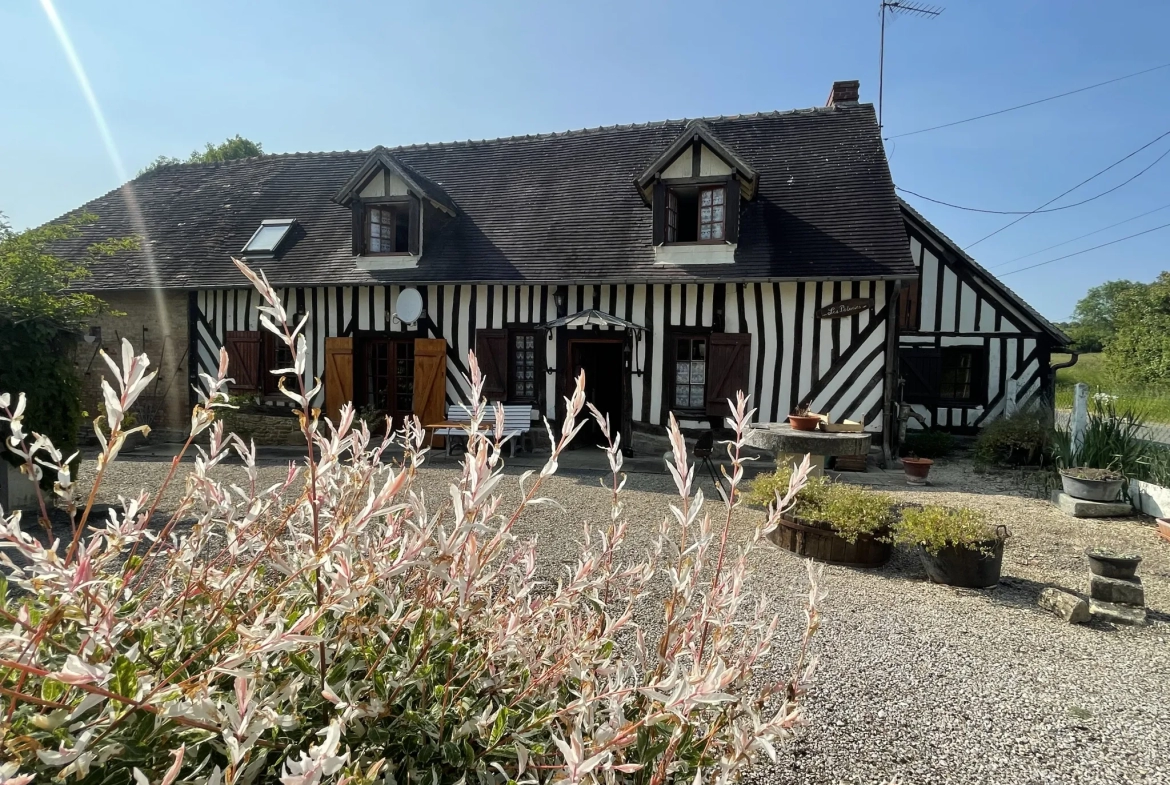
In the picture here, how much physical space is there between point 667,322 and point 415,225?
4411 millimetres

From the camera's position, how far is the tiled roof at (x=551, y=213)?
8555 mm

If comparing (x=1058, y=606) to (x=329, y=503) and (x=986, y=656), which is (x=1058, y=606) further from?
(x=329, y=503)

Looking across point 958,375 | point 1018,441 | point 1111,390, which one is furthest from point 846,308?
point 1111,390

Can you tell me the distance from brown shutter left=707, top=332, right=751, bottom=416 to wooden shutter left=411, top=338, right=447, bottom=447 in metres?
4.08

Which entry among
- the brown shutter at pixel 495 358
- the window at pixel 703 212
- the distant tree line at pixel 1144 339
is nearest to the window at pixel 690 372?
the window at pixel 703 212

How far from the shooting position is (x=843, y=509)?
4.33 m

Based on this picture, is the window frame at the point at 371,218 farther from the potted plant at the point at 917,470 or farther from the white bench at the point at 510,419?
the potted plant at the point at 917,470

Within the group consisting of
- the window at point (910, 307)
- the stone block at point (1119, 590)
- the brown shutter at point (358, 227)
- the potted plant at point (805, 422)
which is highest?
the brown shutter at point (358, 227)

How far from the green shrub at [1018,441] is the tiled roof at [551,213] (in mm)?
2857

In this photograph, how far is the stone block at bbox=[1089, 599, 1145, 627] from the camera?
349 cm

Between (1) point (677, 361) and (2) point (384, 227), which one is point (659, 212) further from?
(2) point (384, 227)

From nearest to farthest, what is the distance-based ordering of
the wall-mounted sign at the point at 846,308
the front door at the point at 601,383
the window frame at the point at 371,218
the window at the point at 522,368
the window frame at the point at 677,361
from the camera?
the wall-mounted sign at the point at 846,308, the window frame at the point at 677,361, the window at the point at 522,368, the window frame at the point at 371,218, the front door at the point at 601,383

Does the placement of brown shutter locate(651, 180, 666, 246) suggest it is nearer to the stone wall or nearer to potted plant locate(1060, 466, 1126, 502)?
potted plant locate(1060, 466, 1126, 502)

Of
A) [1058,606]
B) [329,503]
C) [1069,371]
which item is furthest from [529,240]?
[1069,371]
